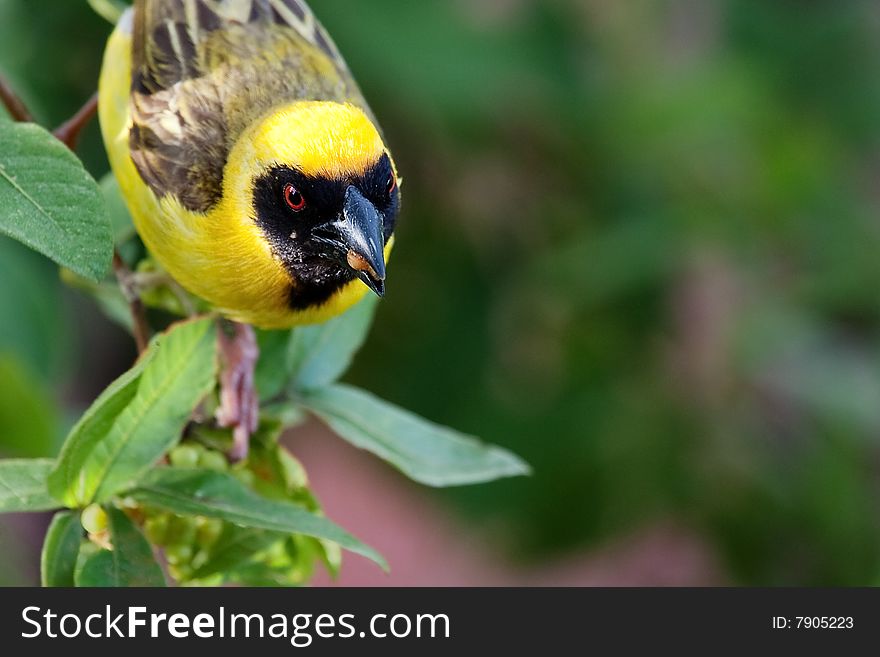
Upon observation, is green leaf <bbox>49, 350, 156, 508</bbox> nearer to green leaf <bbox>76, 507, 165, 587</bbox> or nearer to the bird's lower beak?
green leaf <bbox>76, 507, 165, 587</bbox>

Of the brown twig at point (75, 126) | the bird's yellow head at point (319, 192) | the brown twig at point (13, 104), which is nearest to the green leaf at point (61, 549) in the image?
the bird's yellow head at point (319, 192)

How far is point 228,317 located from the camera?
91.4 inches

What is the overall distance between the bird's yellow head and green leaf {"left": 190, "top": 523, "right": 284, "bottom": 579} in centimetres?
45

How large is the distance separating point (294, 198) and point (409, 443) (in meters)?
0.49

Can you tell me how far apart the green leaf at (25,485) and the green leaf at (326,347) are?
1.83 feet

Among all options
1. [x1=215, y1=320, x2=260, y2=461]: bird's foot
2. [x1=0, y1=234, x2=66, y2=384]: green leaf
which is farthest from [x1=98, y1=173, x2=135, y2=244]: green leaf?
[x1=0, y1=234, x2=66, y2=384]: green leaf

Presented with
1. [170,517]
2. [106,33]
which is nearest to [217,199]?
[170,517]

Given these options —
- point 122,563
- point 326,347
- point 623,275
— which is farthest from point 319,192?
point 623,275

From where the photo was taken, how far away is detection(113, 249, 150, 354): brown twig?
7.39 ft

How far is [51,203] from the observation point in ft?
5.96

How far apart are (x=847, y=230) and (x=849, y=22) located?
0.85 metres

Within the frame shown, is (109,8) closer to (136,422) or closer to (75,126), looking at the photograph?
(75,126)

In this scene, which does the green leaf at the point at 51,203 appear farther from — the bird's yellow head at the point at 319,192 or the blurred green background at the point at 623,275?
the blurred green background at the point at 623,275

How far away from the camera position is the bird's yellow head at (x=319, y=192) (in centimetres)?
222
